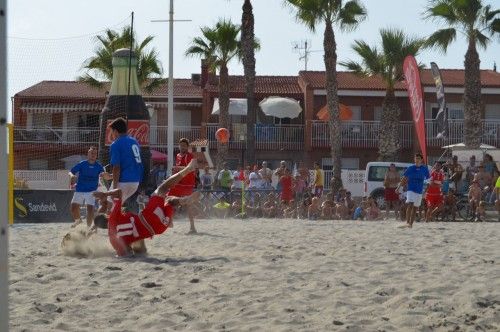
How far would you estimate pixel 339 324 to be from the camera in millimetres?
6262

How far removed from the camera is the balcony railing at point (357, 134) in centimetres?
4128

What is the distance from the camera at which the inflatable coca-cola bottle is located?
25.1m

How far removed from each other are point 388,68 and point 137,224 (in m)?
29.2

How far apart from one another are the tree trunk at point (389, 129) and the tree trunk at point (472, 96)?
5.14 metres

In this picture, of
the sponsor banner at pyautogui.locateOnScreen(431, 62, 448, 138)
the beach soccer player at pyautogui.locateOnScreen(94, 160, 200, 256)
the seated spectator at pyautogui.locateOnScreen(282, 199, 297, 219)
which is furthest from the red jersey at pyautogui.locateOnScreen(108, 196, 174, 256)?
the sponsor banner at pyautogui.locateOnScreen(431, 62, 448, 138)

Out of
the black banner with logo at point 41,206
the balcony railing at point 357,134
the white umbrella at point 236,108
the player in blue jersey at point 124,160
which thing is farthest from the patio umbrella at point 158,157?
the player in blue jersey at point 124,160

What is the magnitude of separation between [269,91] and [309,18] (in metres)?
10.6

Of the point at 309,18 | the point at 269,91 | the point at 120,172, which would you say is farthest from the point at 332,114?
the point at 120,172

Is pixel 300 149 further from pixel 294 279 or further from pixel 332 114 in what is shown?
pixel 294 279

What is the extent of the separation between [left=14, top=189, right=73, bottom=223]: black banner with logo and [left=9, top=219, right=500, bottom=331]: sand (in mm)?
10244

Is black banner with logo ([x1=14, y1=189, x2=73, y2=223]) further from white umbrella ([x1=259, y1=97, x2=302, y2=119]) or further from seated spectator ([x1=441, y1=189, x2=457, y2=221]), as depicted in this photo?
white umbrella ([x1=259, y1=97, x2=302, y2=119])

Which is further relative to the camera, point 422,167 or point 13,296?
point 422,167

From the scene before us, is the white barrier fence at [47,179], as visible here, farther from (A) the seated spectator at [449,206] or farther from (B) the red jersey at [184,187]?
(B) the red jersey at [184,187]

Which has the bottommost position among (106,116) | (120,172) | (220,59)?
(120,172)
